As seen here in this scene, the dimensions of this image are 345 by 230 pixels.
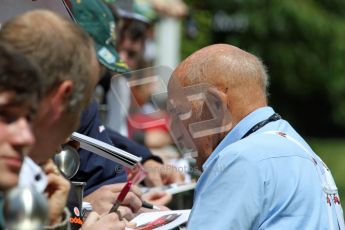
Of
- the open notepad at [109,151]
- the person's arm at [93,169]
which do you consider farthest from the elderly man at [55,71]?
the person's arm at [93,169]

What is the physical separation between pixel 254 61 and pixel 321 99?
868 inches

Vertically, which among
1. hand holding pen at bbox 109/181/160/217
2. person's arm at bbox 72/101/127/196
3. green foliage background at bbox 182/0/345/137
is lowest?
green foliage background at bbox 182/0/345/137

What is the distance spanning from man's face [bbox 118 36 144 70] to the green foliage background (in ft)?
34.6

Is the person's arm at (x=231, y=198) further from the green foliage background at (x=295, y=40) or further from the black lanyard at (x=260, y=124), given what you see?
the green foliage background at (x=295, y=40)

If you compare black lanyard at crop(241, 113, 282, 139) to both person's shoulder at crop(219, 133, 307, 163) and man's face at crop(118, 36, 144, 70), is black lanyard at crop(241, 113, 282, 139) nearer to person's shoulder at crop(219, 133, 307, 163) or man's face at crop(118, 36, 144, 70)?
person's shoulder at crop(219, 133, 307, 163)

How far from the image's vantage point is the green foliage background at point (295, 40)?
20.6 metres

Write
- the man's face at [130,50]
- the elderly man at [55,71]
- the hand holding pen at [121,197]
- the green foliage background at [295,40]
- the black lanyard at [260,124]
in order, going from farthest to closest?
the green foliage background at [295,40] < the man's face at [130,50] < the black lanyard at [260,124] < the hand holding pen at [121,197] < the elderly man at [55,71]

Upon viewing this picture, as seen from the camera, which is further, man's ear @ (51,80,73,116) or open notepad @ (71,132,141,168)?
open notepad @ (71,132,141,168)

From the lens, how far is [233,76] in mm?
4039

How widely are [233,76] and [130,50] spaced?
13.3 feet

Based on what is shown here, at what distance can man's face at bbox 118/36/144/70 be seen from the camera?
7896mm

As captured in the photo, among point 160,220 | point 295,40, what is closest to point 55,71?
point 160,220

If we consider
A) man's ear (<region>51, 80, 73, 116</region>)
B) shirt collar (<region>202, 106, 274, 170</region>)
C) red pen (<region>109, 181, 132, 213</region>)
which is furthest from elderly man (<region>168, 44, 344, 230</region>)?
man's ear (<region>51, 80, 73, 116</region>)

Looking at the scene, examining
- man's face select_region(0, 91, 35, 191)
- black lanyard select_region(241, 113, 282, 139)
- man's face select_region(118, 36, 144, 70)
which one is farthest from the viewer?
man's face select_region(118, 36, 144, 70)
